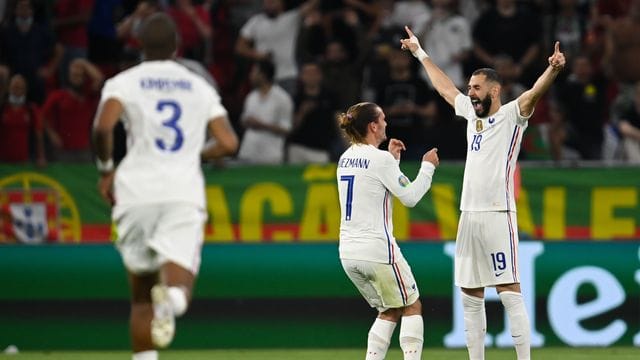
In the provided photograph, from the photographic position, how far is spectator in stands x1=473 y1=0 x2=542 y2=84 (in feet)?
55.6

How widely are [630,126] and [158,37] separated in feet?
30.1

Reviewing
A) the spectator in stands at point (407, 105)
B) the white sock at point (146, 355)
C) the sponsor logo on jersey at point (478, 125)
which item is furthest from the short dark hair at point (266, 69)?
the white sock at point (146, 355)

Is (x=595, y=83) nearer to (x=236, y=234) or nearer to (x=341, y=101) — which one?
(x=341, y=101)

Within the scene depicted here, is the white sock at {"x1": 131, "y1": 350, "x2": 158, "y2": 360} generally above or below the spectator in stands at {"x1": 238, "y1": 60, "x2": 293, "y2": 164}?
below

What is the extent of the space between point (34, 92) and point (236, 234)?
142 inches

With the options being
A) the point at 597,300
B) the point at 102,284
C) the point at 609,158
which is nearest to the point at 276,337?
the point at 102,284

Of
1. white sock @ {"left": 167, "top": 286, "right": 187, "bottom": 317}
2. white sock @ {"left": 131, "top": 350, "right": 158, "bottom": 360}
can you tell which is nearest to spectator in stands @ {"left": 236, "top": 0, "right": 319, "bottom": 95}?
white sock @ {"left": 131, "top": 350, "right": 158, "bottom": 360}

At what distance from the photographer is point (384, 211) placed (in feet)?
32.1

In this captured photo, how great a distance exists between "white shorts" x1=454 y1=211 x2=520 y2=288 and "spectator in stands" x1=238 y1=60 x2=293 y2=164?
6.22 meters

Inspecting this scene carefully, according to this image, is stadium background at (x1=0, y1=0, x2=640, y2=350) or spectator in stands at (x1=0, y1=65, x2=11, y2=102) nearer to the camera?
stadium background at (x1=0, y1=0, x2=640, y2=350)

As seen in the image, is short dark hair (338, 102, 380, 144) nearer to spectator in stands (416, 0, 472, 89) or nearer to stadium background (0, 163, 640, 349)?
stadium background (0, 163, 640, 349)

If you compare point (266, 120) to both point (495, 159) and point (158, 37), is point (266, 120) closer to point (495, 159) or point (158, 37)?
point (495, 159)

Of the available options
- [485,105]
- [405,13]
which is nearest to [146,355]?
[485,105]

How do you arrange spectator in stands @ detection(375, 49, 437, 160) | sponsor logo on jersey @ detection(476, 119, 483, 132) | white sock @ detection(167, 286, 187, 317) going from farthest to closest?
spectator in stands @ detection(375, 49, 437, 160) → sponsor logo on jersey @ detection(476, 119, 483, 132) → white sock @ detection(167, 286, 187, 317)
